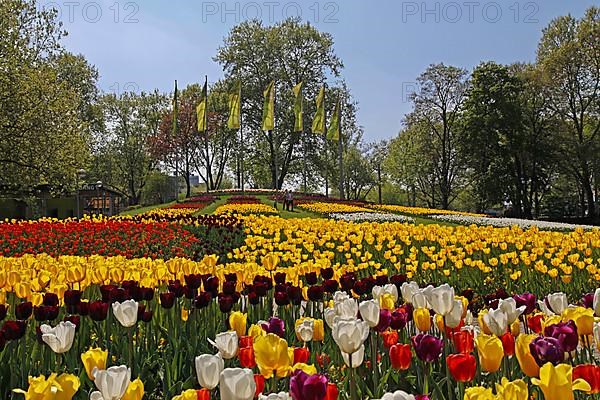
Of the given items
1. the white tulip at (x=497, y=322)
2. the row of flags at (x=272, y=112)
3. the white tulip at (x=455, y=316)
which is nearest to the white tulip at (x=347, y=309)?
the white tulip at (x=455, y=316)

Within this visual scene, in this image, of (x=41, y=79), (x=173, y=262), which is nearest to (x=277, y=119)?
(x=41, y=79)

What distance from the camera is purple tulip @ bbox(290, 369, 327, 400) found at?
56.3 inches

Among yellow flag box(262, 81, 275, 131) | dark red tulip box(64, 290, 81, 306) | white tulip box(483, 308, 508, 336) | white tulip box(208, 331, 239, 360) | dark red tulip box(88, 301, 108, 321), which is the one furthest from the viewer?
yellow flag box(262, 81, 275, 131)

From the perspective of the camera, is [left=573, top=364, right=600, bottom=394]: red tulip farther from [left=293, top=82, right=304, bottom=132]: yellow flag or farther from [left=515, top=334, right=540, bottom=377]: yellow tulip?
[left=293, top=82, right=304, bottom=132]: yellow flag

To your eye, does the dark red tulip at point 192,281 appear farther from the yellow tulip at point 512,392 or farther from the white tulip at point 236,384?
the yellow tulip at point 512,392

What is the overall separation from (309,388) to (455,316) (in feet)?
4.12

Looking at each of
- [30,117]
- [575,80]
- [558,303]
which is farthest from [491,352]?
[575,80]

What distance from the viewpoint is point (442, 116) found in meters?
42.1

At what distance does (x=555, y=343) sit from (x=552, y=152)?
37287mm

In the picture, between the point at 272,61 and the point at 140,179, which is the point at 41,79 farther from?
the point at 140,179

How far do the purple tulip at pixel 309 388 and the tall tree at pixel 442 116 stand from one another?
41.0m

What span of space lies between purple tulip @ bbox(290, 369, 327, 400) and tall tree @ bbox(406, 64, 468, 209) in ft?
134

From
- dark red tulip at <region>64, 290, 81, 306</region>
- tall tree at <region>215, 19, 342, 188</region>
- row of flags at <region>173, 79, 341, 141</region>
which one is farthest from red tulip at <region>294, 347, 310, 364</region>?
tall tree at <region>215, 19, 342, 188</region>

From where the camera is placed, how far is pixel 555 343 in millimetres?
1879
